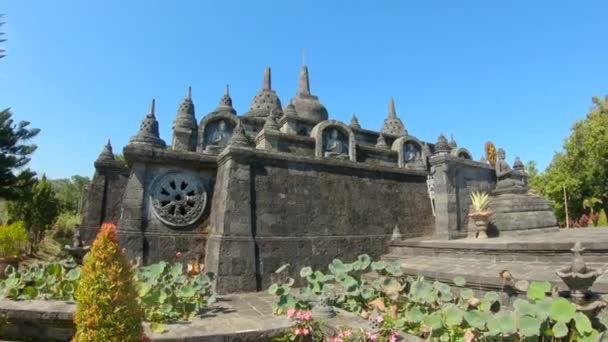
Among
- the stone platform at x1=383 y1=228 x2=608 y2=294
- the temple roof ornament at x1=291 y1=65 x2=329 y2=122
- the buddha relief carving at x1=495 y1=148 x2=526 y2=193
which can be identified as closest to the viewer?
the stone platform at x1=383 y1=228 x2=608 y2=294

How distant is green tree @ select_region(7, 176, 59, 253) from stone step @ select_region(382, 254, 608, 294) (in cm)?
2132

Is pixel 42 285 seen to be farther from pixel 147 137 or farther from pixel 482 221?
pixel 482 221

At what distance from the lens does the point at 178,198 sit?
850 cm

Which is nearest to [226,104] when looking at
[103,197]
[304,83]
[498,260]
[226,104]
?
[226,104]

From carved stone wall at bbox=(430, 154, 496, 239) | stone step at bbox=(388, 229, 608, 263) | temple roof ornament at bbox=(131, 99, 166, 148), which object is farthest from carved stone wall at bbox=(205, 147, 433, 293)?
temple roof ornament at bbox=(131, 99, 166, 148)

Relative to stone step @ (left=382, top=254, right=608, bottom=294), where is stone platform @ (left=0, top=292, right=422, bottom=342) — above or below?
below

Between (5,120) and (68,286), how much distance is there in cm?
2075

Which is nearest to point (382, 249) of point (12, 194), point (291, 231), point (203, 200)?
point (291, 231)

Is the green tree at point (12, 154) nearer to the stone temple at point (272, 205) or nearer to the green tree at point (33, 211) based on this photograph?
the green tree at point (33, 211)

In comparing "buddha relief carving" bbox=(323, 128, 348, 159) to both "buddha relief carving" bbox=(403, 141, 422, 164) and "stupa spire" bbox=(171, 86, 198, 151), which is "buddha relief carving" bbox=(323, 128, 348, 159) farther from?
"stupa spire" bbox=(171, 86, 198, 151)

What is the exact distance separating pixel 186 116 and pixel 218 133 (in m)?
2.03

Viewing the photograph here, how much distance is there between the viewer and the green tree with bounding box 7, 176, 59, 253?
20.2 meters

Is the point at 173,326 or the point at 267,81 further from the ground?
the point at 267,81

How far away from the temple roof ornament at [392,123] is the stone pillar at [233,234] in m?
21.3
